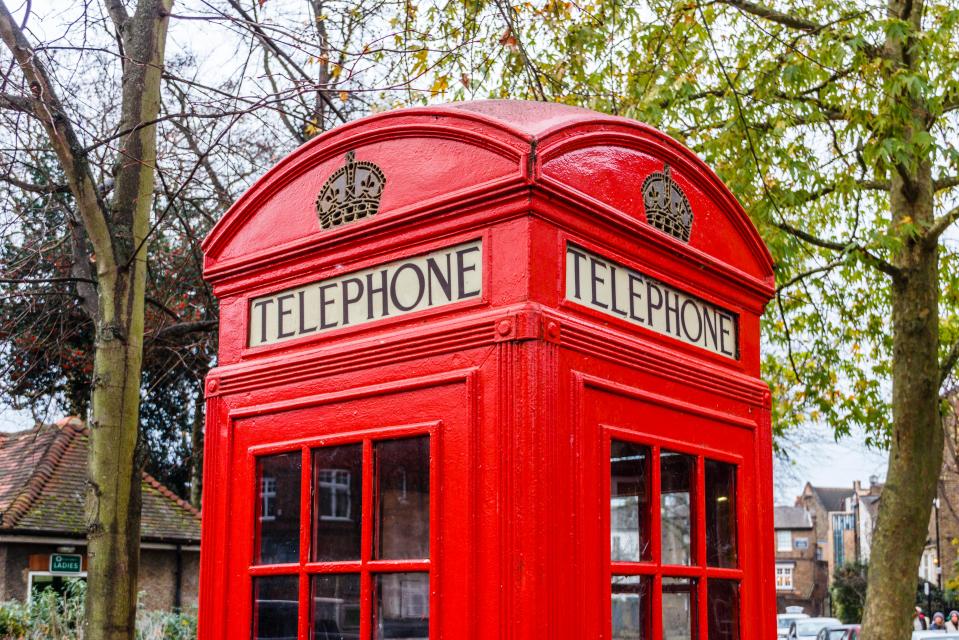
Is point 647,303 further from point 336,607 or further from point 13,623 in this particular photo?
point 13,623

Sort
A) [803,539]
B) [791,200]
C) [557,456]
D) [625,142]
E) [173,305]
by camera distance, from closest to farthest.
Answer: [557,456] → [625,142] → [791,200] → [173,305] → [803,539]

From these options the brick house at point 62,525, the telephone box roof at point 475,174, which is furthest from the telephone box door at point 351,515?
the brick house at point 62,525

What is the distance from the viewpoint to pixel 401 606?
2604mm

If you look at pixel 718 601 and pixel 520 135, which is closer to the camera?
pixel 520 135

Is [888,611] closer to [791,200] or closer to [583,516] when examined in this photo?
[791,200]

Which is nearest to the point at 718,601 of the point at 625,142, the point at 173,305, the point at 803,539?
the point at 625,142

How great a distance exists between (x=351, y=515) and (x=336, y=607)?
0.23 m

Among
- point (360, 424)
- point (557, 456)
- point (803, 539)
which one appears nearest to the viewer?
point (557, 456)

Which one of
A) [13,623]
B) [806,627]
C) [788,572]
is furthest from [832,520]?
[13,623]

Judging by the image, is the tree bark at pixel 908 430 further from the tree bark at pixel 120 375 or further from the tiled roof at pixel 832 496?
the tiled roof at pixel 832 496

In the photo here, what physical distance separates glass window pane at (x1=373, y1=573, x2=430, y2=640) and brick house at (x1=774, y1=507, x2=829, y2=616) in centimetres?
7335

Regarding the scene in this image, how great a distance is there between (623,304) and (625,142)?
0.48 meters

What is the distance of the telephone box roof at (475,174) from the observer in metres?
2.68

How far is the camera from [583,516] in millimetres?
2545
